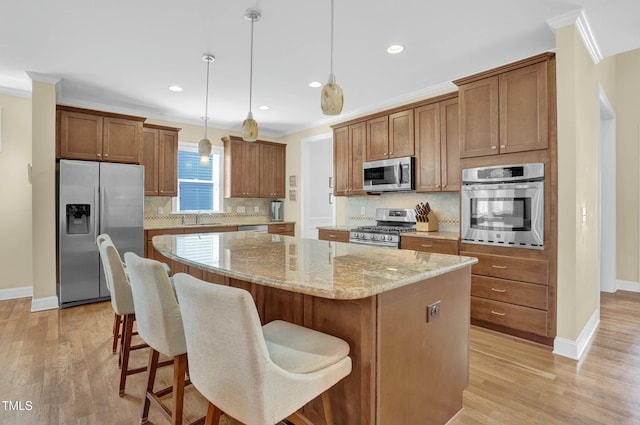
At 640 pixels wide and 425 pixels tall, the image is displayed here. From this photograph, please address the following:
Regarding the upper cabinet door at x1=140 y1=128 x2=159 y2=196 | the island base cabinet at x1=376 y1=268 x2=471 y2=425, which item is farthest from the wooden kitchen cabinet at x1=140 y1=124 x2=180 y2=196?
the island base cabinet at x1=376 y1=268 x2=471 y2=425

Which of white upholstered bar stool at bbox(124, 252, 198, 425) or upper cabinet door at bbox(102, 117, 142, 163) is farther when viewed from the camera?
upper cabinet door at bbox(102, 117, 142, 163)

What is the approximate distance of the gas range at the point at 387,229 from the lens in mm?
4047

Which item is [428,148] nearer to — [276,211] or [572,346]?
[572,346]

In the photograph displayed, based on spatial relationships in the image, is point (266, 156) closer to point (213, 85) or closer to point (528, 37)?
point (213, 85)

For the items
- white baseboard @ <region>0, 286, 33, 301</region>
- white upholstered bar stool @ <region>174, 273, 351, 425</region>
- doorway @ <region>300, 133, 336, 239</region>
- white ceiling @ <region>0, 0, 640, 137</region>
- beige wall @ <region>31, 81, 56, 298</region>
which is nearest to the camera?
white upholstered bar stool @ <region>174, 273, 351, 425</region>

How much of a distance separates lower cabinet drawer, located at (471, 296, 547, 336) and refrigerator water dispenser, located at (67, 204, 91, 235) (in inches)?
178

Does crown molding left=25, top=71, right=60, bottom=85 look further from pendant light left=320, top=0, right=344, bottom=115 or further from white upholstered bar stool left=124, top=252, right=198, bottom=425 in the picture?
pendant light left=320, top=0, right=344, bottom=115

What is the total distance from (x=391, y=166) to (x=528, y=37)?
1.94m

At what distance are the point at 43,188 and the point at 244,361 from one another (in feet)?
13.6

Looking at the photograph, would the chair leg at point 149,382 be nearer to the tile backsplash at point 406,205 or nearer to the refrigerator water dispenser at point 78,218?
the refrigerator water dispenser at point 78,218

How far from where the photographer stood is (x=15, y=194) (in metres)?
4.40

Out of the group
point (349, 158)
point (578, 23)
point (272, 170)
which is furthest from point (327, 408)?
point (272, 170)

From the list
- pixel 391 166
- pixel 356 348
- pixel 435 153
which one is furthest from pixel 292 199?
pixel 356 348

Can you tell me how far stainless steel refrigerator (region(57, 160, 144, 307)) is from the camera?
4.05 m
